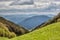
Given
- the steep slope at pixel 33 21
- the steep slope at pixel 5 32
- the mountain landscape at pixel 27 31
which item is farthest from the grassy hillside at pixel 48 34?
the steep slope at pixel 5 32

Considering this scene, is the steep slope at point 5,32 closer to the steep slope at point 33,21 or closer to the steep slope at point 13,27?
the steep slope at point 13,27

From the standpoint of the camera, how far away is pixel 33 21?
3217mm

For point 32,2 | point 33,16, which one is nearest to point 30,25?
point 33,16

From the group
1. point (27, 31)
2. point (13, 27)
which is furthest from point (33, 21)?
point (13, 27)

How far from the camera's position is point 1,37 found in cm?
305

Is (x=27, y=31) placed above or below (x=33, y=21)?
below

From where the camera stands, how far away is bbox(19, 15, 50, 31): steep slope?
319cm

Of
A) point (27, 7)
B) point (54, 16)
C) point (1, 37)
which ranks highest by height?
point (27, 7)

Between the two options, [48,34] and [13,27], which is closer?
[48,34]

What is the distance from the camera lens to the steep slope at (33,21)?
3.19 m

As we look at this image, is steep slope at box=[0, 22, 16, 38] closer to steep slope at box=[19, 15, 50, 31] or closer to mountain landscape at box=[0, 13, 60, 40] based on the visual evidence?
mountain landscape at box=[0, 13, 60, 40]

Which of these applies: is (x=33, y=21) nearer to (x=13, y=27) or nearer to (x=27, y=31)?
(x=27, y=31)

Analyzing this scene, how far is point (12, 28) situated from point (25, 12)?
0.41m

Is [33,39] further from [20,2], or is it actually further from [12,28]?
[20,2]
